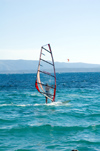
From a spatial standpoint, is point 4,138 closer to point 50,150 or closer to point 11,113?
point 50,150

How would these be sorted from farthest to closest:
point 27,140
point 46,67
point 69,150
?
point 46,67
point 27,140
point 69,150

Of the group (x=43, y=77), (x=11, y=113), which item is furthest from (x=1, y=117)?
(x=43, y=77)

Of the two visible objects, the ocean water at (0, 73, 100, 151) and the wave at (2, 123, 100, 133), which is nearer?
the ocean water at (0, 73, 100, 151)

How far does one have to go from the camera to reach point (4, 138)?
22.8 metres

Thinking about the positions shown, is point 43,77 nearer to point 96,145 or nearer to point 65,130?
point 65,130

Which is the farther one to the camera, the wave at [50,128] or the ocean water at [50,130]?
the wave at [50,128]

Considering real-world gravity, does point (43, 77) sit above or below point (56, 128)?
above

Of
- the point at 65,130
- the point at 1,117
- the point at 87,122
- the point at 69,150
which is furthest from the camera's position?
the point at 1,117

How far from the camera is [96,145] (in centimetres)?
2083

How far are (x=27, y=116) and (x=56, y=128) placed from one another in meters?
6.69

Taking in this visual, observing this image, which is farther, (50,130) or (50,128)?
(50,128)

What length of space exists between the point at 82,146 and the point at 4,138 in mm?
7137

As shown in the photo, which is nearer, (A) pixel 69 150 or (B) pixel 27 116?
(A) pixel 69 150

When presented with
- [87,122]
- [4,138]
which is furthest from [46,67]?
[4,138]
